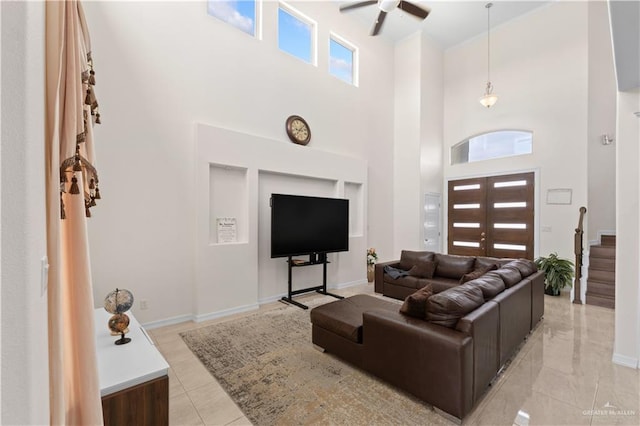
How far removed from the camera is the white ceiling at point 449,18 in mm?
5930

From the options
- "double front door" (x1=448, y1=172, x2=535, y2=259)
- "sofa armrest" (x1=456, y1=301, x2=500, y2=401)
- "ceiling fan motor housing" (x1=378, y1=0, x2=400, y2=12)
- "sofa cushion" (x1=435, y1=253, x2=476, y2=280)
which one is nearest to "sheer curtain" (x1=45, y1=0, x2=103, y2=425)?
"sofa armrest" (x1=456, y1=301, x2=500, y2=401)

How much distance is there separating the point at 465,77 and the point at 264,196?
6.15m

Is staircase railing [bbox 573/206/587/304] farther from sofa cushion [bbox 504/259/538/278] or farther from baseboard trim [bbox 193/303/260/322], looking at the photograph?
baseboard trim [bbox 193/303/260/322]

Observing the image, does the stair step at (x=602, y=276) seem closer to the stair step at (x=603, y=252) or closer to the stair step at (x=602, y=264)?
the stair step at (x=602, y=264)

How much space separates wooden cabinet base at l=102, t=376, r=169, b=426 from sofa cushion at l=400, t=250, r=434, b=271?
4516 mm

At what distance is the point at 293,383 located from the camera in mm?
2449

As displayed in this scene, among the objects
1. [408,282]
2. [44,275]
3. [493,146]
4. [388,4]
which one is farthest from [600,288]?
[44,275]

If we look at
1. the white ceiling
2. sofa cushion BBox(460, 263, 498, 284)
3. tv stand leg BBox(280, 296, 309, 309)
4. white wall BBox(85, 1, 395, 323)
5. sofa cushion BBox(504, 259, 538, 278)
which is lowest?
Result: tv stand leg BBox(280, 296, 309, 309)

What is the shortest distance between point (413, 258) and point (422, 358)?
3428 mm

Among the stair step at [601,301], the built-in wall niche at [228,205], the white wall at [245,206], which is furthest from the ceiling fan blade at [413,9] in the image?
the stair step at [601,301]

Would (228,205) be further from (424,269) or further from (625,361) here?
(625,361)

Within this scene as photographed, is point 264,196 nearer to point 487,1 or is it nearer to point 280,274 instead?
point 280,274

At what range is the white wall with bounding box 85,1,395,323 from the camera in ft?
11.2

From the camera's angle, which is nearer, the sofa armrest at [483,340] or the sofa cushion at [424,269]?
the sofa armrest at [483,340]
